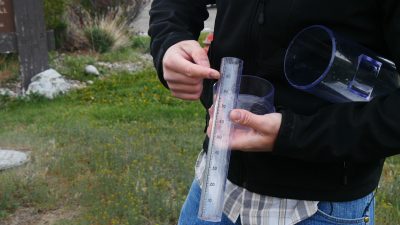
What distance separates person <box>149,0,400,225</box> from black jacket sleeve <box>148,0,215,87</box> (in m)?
0.01

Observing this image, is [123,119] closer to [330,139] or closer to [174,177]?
[174,177]

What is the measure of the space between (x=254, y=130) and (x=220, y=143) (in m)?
0.08

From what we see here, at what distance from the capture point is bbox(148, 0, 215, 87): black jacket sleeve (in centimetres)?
164

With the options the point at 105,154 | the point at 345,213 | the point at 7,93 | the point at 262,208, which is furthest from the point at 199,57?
the point at 7,93

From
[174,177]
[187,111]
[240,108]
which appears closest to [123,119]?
[187,111]

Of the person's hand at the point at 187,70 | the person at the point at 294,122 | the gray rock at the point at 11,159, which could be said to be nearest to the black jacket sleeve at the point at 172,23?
the person at the point at 294,122

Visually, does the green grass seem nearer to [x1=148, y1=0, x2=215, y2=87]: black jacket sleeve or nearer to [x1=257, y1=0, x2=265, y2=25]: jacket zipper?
[x1=148, y1=0, x2=215, y2=87]: black jacket sleeve

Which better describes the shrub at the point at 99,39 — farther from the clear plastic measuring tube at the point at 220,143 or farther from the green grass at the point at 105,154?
the clear plastic measuring tube at the point at 220,143

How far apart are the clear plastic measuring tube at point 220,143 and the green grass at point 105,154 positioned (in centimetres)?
233

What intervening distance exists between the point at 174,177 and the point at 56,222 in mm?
966

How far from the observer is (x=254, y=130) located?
1.29 meters

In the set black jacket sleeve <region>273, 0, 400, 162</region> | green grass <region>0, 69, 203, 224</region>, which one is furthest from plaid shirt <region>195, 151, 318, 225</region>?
green grass <region>0, 69, 203, 224</region>

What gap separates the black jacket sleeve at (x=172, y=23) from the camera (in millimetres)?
1642

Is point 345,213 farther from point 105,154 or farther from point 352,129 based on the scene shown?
point 105,154
